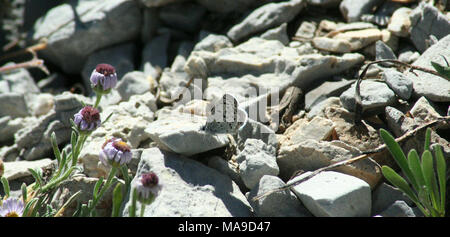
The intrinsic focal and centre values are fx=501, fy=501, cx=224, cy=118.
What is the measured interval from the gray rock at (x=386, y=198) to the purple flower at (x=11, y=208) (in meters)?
1.80

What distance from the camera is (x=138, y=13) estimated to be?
15.3 feet

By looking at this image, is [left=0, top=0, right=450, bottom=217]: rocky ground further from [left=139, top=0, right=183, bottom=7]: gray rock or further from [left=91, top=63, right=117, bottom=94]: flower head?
[left=91, top=63, right=117, bottom=94]: flower head

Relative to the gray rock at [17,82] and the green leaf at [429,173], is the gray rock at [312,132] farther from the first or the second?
the gray rock at [17,82]

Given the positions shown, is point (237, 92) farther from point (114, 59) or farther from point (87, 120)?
point (114, 59)

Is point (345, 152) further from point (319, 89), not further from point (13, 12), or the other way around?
point (13, 12)

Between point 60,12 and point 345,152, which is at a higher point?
point 60,12

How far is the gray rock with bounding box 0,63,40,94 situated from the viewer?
4383mm

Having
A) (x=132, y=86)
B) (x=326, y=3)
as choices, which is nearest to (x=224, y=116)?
(x=132, y=86)

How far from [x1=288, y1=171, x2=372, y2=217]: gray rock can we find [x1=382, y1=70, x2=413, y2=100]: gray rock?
0.72m

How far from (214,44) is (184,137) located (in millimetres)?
1506

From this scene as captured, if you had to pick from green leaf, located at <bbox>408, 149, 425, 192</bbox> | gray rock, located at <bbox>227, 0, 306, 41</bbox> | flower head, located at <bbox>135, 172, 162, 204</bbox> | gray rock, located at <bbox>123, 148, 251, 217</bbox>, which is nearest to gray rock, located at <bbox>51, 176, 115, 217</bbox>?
gray rock, located at <bbox>123, 148, 251, 217</bbox>

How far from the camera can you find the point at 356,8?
392 centimetres
